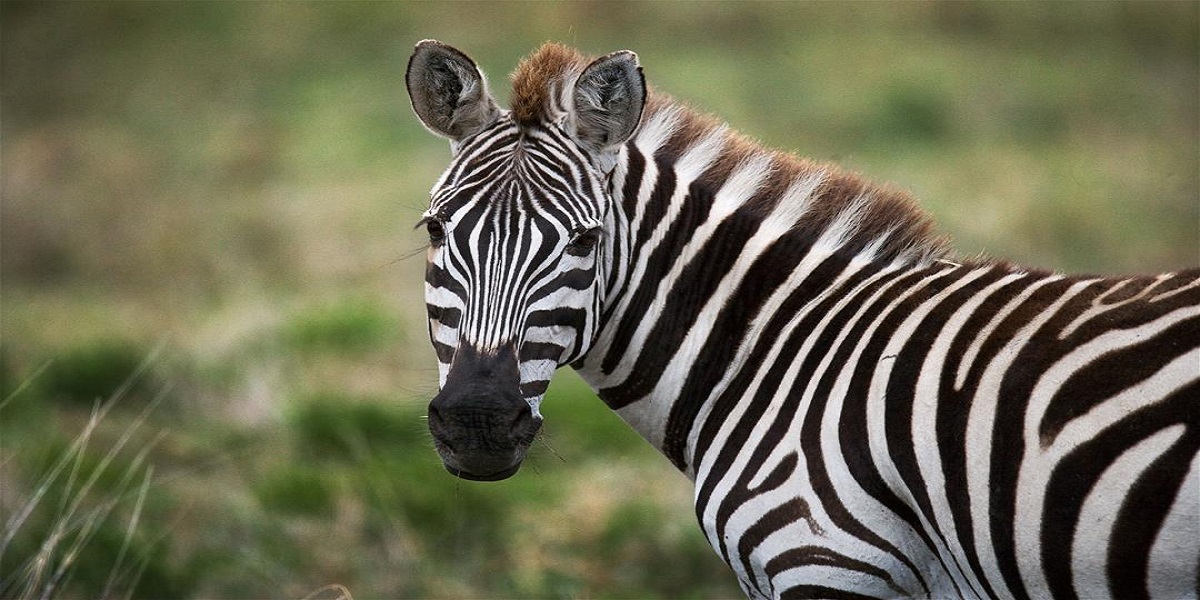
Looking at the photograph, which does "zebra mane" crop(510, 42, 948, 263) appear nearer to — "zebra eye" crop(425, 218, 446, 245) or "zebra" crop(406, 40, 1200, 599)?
"zebra" crop(406, 40, 1200, 599)

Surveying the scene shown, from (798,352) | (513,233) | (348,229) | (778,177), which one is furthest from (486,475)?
(348,229)

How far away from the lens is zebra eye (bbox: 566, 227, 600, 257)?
12.5 ft

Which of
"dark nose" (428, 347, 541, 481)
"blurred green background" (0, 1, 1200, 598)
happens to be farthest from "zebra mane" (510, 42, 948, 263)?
"dark nose" (428, 347, 541, 481)

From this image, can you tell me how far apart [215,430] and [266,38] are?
56.3 ft

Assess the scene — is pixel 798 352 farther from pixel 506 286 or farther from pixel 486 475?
pixel 486 475

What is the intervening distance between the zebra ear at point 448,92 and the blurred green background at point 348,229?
500mm

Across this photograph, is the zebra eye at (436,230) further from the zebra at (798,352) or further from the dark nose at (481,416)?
the dark nose at (481,416)

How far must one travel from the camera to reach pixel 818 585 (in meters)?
3.54

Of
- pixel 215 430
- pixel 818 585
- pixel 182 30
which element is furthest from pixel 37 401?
pixel 182 30

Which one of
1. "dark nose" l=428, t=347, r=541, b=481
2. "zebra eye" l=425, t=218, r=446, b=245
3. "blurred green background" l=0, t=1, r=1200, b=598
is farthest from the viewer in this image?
"blurred green background" l=0, t=1, r=1200, b=598

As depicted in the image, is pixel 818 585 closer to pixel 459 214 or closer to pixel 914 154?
pixel 459 214

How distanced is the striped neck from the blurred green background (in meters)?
0.55

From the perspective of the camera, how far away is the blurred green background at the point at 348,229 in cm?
773

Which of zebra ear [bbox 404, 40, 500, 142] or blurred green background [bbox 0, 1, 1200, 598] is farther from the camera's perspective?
blurred green background [bbox 0, 1, 1200, 598]
